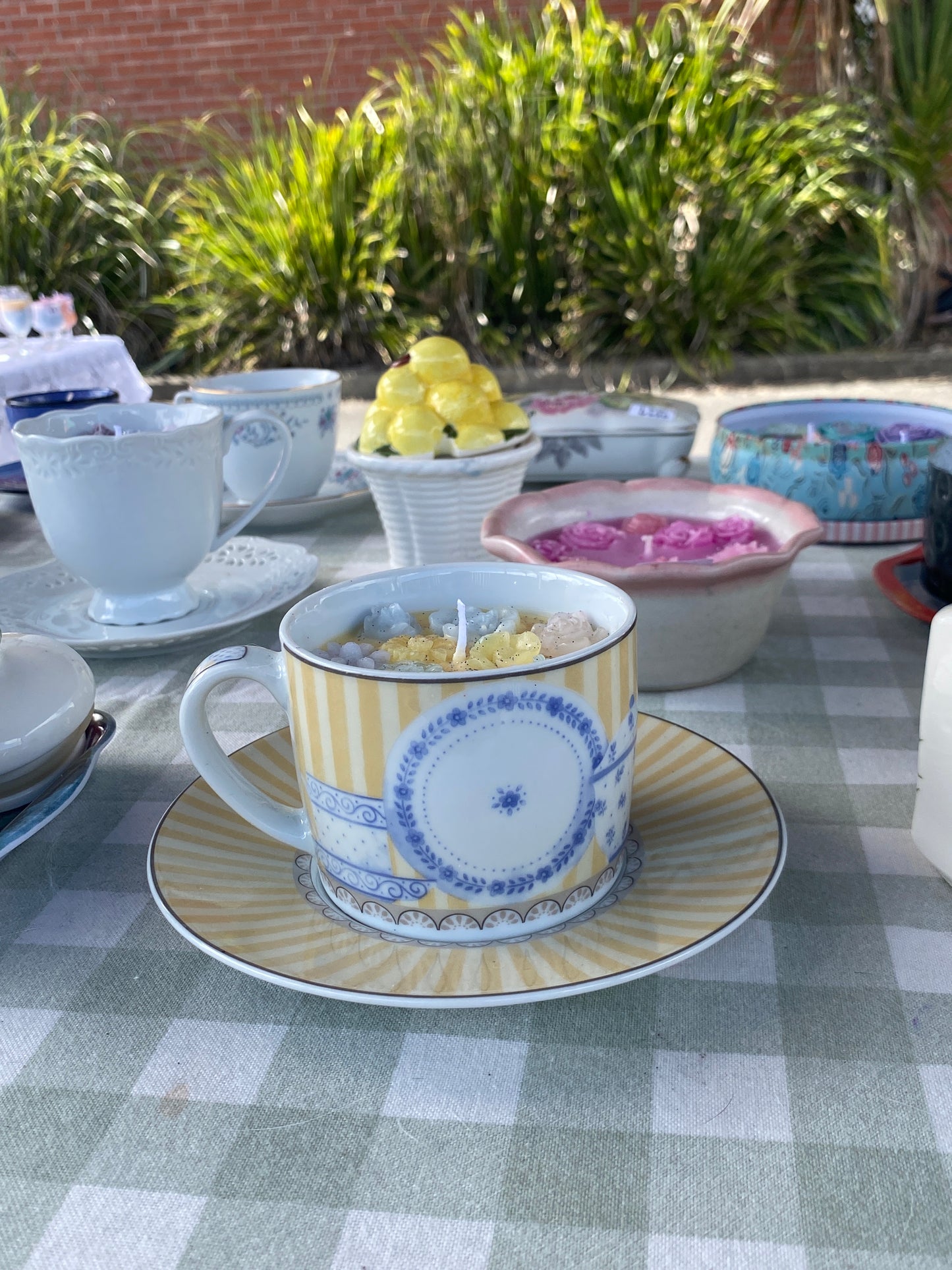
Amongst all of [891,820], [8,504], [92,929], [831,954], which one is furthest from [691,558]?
[8,504]

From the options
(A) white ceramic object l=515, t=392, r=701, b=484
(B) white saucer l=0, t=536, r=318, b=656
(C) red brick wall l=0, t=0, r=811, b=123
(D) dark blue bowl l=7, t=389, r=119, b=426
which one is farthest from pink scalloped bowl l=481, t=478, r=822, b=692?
(C) red brick wall l=0, t=0, r=811, b=123

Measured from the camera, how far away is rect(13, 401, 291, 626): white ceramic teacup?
79 centimetres

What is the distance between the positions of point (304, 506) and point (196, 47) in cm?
379

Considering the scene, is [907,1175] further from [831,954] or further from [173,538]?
[173,538]

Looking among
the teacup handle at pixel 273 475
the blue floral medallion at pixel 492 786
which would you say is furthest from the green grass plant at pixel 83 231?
the blue floral medallion at pixel 492 786

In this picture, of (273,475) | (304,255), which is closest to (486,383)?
(273,475)

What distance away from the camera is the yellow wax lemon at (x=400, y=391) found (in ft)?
3.13

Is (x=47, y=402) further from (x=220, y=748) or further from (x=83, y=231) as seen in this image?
(x=83, y=231)

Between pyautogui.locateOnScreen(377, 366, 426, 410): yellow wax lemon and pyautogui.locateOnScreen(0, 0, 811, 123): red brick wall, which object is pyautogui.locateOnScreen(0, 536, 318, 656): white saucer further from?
pyautogui.locateOnScreen(0, 0, 811, 123): red brick wall

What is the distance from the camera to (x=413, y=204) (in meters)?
3.08

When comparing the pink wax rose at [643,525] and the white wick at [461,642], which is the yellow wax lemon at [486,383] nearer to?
the pink wax rose at [643,525]

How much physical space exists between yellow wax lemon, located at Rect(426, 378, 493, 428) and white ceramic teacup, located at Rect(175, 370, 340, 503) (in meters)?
0.20

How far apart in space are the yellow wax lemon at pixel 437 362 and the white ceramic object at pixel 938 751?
0.59m

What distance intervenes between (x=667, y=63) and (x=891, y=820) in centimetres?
297
